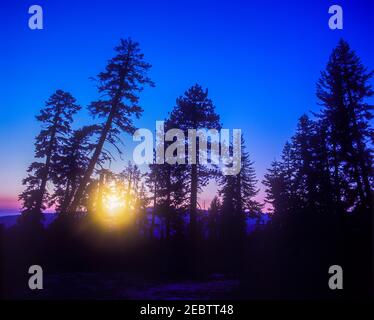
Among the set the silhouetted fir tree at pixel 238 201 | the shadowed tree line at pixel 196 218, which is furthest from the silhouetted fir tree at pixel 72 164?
the silhouetted fir tree at pixel 238 201

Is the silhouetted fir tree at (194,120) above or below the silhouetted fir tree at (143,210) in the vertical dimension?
above

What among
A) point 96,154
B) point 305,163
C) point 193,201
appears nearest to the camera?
point 96,154

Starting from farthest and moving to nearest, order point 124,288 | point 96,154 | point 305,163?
point 305,163, point 96,154, point 124,288

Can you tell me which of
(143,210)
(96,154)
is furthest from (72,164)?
(143,210)

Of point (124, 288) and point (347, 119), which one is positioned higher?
point (347, 119)

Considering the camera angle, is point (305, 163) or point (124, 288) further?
A: point (305, 163)

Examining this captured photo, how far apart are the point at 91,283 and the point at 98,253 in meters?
4.11

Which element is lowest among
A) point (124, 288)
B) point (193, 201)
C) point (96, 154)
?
point (124, 288)

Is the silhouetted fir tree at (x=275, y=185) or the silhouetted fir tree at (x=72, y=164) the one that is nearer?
the silhouetted fir tree at (x=72, y=164)

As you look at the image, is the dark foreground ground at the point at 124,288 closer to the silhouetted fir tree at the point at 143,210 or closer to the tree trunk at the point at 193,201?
the tree trunk at the point at 193,201

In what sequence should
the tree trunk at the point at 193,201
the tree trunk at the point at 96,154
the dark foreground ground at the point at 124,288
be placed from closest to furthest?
the dark foreground ground at the point at 124,288 < the tree trunk at the point at 96,154 < the tree trunk at the point at 193,201

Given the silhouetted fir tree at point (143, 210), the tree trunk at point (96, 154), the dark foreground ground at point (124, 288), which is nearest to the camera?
the dark foreground ground at point (124, 288)

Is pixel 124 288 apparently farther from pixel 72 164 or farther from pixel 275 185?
pixel 275 185
